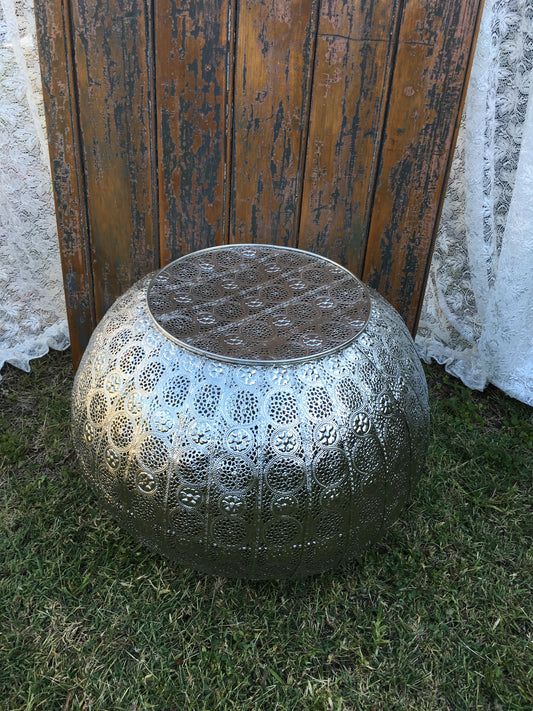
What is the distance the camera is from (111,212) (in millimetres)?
2145

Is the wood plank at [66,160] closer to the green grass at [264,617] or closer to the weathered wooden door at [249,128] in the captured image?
the weathered wooden door at [249,128]

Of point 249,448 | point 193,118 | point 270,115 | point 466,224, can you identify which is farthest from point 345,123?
point 249,448

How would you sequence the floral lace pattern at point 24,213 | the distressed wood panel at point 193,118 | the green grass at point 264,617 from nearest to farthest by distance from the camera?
1. the green grass at point 264,617
2. the distressed wood panel at point 193,118
3. the floral lace pattern at point 24,213

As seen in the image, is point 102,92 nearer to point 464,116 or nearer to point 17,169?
point 17,169

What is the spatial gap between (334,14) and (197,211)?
72cm

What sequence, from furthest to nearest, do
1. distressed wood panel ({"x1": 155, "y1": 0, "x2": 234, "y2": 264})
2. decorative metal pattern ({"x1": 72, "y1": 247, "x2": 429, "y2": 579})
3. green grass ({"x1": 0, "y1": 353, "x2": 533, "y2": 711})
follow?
distressed wood panel ({"x1": 155, "y1": 0, "x2": 234, "y2": 264}) < green grass ({"x1": 0, "y1": 353, "x2": 533, "y2": 711}) < decorative metal pattern ({"x1": 72, "y1": 247, "x2": 429, "y2": 579})

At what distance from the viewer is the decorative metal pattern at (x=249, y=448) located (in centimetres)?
136

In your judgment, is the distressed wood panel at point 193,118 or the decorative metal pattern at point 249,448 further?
the distressed wood panel at point 193,118

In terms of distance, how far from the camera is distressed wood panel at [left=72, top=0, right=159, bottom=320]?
1.88 metres

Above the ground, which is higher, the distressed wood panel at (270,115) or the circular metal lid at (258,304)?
the distressed wood panel at (270,115)

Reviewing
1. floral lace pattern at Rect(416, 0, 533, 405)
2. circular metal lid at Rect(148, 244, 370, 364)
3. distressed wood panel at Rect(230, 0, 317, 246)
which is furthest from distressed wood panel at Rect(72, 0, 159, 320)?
floral lace pattern at Rect(416, 0, 533, 405)

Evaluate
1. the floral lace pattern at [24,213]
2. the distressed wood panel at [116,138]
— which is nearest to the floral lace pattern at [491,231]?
the distressed wood panel at [116,138]

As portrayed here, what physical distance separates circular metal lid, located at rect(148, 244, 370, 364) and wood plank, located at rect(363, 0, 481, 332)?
1.60 ft

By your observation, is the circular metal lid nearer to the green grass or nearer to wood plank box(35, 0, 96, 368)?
wood plank box(35, 0, 96, 368)
